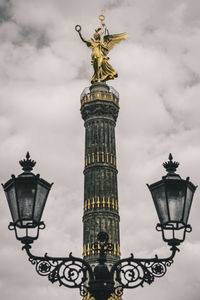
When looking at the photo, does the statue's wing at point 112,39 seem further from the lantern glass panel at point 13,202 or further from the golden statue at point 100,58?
the lantern glass panel at point 13,202

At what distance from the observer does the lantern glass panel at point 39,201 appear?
5.09 meters

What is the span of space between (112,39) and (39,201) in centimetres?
3426

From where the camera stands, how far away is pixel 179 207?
204 inches

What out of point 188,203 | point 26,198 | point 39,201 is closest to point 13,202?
point 26,198

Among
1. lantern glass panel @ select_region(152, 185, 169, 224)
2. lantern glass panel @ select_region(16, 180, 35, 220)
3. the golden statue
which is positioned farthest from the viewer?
the golden statue

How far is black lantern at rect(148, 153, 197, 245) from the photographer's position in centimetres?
517

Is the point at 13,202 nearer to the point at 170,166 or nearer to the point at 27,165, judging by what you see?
the point at 27,165

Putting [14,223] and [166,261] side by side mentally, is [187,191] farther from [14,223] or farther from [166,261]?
[14,223]

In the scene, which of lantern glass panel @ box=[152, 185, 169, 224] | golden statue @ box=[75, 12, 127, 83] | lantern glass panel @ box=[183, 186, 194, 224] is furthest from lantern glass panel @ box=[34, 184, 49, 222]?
golden statue @ box=[75, 12, 127, 83]

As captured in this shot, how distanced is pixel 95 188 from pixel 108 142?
3212 millimetres

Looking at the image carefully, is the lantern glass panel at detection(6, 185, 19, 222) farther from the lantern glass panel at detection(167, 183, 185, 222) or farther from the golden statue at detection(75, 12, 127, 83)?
the golden statue at detection(75, 12, 127, 83)

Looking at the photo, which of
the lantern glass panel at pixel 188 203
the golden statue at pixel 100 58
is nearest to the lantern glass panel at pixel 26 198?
the lantern glass panel at pixel 188 203

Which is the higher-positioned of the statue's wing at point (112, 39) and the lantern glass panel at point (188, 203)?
the statue's wing at point (112, 39)

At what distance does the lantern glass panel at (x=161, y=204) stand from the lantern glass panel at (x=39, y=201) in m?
0.98
